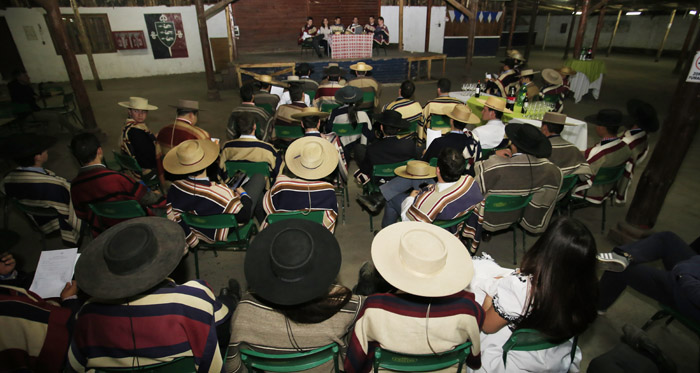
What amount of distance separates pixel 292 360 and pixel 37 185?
303 cm

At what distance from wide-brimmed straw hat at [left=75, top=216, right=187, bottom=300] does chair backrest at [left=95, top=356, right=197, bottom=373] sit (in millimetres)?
364

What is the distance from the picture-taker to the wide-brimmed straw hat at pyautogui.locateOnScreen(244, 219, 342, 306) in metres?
1.36

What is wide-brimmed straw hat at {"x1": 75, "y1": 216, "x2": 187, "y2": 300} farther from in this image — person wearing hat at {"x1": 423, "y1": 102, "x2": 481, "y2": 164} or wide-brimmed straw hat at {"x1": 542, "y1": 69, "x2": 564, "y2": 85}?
wide-brimmed straw hat at {"x1": 542, "y1": 69, "x2": 564, "y2": 85}

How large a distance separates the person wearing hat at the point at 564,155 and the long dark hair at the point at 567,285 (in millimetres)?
2019

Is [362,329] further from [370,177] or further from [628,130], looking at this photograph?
[628,130]

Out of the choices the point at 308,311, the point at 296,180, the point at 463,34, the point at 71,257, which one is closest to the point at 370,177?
the point at 296,180

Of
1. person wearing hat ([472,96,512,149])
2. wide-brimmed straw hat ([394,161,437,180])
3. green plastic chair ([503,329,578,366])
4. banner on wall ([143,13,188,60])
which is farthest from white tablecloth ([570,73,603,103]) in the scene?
banner on wall ([143,13,188,60])

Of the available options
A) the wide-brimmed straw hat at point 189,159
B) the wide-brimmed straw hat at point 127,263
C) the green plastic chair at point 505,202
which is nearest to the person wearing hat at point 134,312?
the wide-brimmed straw hat at point 127,263

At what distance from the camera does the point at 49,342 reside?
1587mm

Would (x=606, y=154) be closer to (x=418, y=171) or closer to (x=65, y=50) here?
(x=418, y=171)

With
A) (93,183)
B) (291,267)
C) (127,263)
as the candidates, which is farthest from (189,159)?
(291,267)

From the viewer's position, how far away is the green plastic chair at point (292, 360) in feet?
4.82

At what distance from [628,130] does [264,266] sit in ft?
14.3

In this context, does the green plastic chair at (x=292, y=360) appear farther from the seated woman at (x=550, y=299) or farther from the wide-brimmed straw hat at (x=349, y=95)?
the wide-brimmed straw hat at (x=349, y=95)
